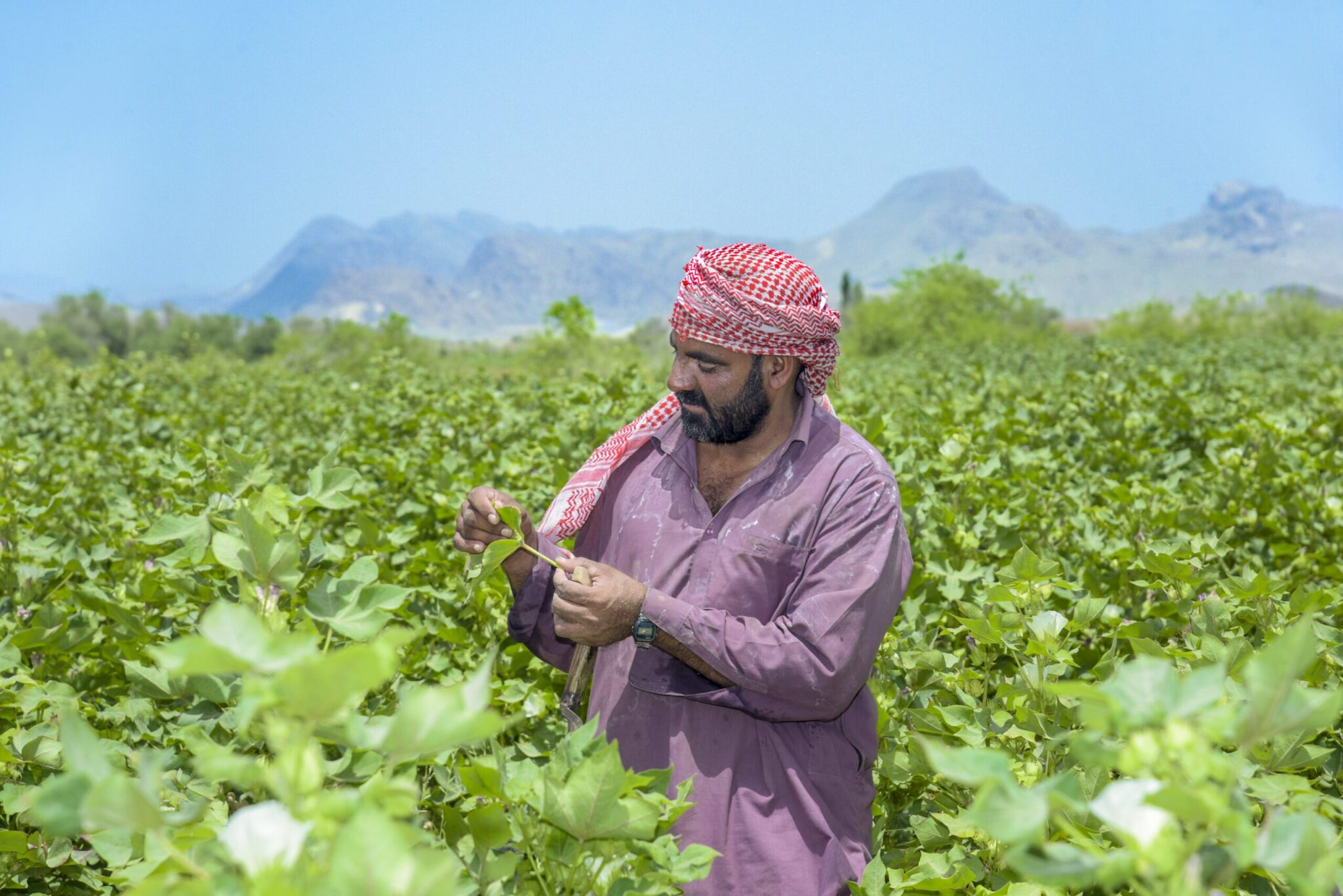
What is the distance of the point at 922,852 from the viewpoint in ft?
6.50

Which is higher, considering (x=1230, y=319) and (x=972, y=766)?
(x=972, y=766)

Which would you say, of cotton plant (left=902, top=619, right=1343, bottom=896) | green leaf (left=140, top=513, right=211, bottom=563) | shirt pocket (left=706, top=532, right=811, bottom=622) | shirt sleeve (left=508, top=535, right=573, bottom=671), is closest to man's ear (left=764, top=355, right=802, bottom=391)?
shirt pocket (left=706, top=532, right=811, bottom=622)

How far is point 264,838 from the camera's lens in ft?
2.24

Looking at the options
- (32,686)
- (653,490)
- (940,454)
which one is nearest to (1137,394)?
(940,454)

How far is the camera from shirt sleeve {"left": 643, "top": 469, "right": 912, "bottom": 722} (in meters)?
1.93

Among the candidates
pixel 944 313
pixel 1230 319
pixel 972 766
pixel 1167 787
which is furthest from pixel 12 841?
pixel 944 313

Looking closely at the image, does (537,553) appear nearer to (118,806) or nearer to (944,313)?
(118,806)

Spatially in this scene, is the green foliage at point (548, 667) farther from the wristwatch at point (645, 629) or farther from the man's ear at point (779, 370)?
the man's ear at point (779, 370)

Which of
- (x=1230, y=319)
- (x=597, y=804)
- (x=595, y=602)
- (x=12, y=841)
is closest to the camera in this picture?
(x=597, y=804)

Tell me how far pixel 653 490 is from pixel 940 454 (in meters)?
1.91

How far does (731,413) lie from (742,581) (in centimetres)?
38

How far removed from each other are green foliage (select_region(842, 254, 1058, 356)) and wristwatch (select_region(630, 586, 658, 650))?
29848mm

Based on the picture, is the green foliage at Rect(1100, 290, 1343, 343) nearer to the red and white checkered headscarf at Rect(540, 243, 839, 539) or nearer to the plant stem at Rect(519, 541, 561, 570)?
the red and white checkered headscarf at Rect(540, 243, 839, 539)

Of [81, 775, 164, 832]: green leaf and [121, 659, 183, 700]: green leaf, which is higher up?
[81, 775, 164, 832]: green leaf
